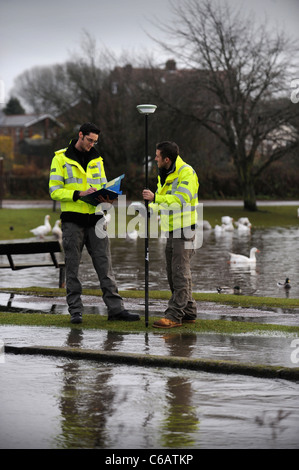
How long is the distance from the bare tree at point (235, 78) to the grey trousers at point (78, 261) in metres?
30.0

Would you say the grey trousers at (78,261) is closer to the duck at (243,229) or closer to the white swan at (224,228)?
the white swan at (224,228)

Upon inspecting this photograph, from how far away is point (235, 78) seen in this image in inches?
1560

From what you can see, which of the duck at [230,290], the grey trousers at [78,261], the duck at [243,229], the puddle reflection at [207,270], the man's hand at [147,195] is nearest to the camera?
the man's hand at [147,195]

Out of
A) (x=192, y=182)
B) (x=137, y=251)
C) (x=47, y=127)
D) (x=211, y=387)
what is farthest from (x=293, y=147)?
(x=47, y=127)

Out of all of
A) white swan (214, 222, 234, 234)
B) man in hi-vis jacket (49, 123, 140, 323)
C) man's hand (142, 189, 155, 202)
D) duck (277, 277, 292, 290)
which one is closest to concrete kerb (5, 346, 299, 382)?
man in hi-vis jacket (49, 123, 140, 323)

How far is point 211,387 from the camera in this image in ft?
22.2

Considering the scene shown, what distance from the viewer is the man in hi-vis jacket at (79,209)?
948 cm

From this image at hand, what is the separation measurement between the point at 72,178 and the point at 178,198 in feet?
4.04

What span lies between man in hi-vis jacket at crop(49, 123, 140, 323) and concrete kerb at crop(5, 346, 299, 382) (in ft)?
5.18

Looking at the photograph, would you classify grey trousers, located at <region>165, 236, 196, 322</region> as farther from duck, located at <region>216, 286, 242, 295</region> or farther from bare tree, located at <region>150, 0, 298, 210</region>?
bare tree, located at <region>150, 0, 298, 210</region>

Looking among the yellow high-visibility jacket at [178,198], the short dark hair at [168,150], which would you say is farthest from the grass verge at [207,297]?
the short dark hair at [168,150]

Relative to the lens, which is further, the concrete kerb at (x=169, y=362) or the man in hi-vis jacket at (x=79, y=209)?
the man in hi-vis jacket at (x=79, y=209)

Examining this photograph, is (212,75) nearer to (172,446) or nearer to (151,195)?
(151,195)

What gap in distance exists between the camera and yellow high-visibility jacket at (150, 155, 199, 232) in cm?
911
